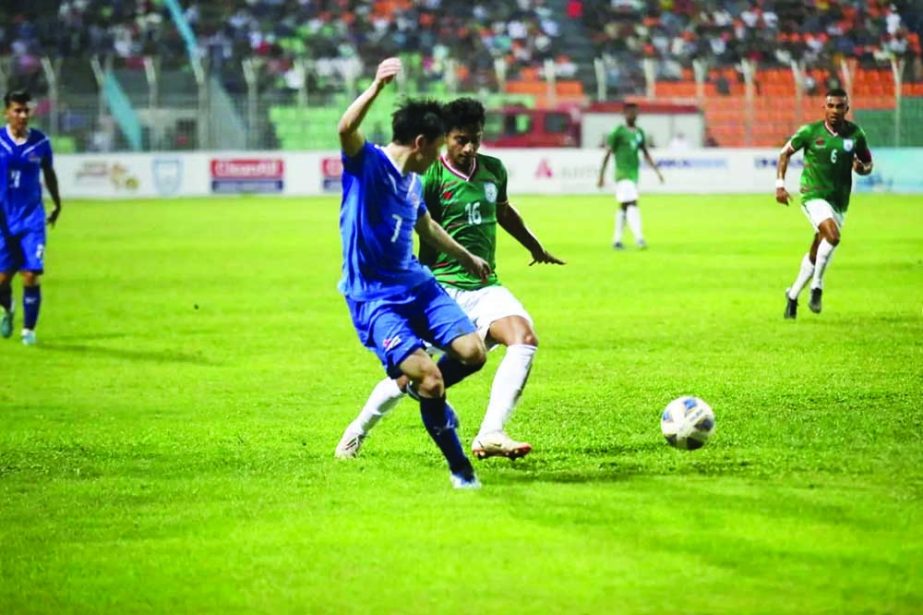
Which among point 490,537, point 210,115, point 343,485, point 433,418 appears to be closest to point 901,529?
point 490,537

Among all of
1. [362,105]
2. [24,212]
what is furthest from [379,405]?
[24,212]

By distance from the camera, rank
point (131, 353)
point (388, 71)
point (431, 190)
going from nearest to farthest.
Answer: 1. point (388, 71)
2. point (431, 190)
3. point (131, 353)

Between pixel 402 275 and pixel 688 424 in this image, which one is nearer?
pixel 402 275

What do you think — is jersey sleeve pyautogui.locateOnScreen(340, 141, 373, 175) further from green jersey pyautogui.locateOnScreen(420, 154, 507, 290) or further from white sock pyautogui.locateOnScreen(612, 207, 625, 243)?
white sock pyautogui.locateOnScreen(612, 207, 625, 243)

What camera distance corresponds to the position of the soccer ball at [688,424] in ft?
29.2

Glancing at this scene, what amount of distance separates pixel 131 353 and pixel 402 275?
773 cm

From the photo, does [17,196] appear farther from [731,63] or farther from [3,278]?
[731,63]

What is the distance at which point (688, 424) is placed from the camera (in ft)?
29.3

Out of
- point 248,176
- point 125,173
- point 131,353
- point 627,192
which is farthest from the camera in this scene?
point 248,176

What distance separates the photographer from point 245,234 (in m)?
31.1

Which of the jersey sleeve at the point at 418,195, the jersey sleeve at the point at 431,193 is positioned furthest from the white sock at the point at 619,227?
the jersey sleeve at the point at 418,195

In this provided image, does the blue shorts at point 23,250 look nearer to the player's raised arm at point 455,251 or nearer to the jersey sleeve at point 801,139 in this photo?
the jersey sleeve at point 801,139

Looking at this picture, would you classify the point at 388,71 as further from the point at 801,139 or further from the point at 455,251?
the point at 801,139

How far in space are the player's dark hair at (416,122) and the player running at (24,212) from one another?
358 inches
